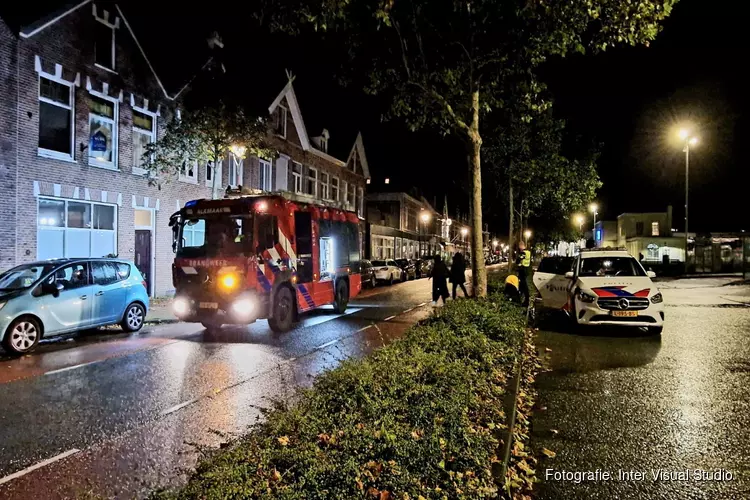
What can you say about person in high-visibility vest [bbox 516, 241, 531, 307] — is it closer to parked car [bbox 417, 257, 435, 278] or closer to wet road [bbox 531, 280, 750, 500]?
wet road [bbox 531, 280, 750, 500]

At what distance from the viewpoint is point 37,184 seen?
Result: 14.8 metres

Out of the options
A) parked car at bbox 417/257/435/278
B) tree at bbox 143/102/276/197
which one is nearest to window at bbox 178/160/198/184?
tree at bbox 143/102/276/197

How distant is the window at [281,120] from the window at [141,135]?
9.23 m

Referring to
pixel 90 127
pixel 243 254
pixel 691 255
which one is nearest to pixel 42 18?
pixel 90 127

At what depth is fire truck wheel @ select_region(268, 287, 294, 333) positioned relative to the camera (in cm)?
1181

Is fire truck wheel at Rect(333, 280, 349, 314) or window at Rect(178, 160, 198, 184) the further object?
window at Rect(178, 160, 198, 184)

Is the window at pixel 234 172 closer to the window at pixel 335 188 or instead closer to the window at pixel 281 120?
Answer: the window at pixel 281 120

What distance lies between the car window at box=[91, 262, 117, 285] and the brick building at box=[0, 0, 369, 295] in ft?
14.1

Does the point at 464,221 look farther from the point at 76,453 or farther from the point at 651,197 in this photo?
the point at 76,453

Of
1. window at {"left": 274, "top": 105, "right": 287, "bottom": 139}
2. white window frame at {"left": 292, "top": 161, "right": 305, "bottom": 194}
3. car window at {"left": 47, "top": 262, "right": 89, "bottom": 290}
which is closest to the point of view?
car window at {"left": 47, "top": 262, "right": 89, "bottom": 290}

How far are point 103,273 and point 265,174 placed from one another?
1631 centimetres

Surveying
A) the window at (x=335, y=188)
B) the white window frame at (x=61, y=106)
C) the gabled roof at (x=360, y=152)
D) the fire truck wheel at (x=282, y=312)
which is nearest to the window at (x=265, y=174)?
the window at (x=335, y=188)

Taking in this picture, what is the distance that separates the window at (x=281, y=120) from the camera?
28109 millimetres

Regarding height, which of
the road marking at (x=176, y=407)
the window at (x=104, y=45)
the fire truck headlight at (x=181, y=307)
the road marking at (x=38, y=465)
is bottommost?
the road marking at (x=38, y=465)
